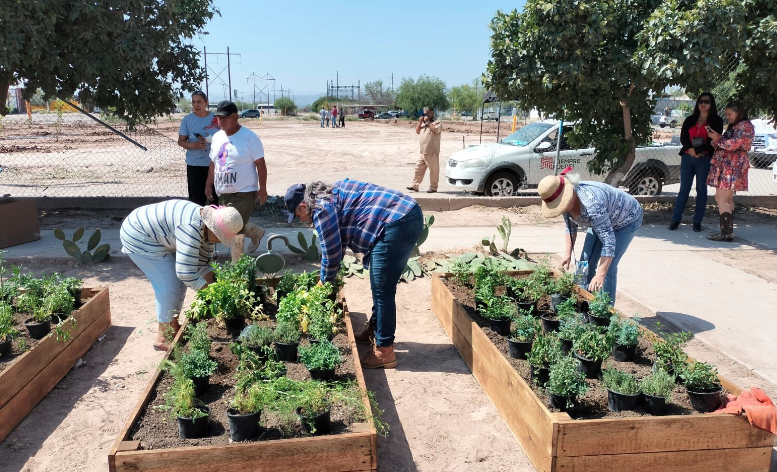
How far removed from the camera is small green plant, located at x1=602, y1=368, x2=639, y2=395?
3.44 metres

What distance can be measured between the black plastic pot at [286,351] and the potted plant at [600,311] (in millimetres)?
2136

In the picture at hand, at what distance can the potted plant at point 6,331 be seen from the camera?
13.3ft

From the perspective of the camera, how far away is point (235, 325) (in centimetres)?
467

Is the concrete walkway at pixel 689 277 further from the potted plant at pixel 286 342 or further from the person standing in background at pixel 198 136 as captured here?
the potted plant at pixel 286 342

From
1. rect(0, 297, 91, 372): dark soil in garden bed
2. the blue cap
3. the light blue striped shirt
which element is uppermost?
the blue cap

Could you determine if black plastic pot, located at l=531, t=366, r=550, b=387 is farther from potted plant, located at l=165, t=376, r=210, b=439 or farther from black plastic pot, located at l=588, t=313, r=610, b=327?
potted plant, located at l=165, t=376, r=210, b=439

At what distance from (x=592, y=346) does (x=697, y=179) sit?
620 centimetres

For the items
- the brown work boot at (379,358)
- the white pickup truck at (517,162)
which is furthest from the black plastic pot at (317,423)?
the white pickup truck at (517,162)

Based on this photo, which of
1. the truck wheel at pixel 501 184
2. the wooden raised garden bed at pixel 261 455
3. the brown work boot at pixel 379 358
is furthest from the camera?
the truck wheel at pixel 501 184

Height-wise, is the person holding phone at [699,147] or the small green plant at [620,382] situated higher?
the person holding phone at [699,147]

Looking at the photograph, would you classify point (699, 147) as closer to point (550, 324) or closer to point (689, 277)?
point (689, 277)

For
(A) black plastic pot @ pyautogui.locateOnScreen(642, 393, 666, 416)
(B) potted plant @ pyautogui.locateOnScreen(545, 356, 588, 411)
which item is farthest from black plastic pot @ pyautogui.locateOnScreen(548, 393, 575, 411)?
(A) black plastic pot @ pyautogui.locateOnScreen(642, 393, 666, 416)

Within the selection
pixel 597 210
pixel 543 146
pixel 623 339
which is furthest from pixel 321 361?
pixel 543 146

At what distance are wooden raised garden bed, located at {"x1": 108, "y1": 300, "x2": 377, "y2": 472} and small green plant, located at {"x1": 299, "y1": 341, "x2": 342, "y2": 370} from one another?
599mm
